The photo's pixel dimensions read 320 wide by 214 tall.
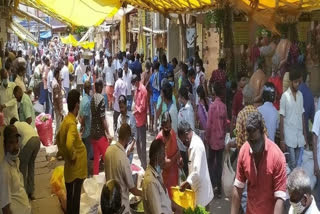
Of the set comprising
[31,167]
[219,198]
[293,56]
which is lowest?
[219,198]

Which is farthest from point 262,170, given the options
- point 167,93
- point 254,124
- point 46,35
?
point 46,35

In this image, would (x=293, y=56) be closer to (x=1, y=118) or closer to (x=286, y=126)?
(x=286, y=126)

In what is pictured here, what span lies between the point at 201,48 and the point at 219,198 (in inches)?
341

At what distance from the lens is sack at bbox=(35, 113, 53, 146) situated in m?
10.7

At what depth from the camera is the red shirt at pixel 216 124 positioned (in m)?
7.26

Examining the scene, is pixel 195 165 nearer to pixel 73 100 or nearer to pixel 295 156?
pixel 73 100

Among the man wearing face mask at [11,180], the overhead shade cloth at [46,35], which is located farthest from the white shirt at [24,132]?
the overhead shade cloth at [46,35]

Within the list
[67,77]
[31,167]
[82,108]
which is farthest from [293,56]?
[67,77]

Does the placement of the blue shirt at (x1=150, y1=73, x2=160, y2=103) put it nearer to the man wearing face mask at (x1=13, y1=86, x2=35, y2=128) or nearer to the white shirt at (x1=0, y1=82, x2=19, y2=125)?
the man wearing face mask at (x1=13, y1=86, x2=35, y2=128)

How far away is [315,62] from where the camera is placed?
10.8 m

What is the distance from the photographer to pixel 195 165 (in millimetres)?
5387

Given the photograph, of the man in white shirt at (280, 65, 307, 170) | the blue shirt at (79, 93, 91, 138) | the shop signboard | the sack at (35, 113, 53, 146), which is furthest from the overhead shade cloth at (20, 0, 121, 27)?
the man in white shirt at (280, 65, 307, 170)

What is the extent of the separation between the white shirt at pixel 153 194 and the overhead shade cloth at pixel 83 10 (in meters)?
5.34

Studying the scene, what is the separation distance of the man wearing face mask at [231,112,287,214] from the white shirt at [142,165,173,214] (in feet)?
2.45
